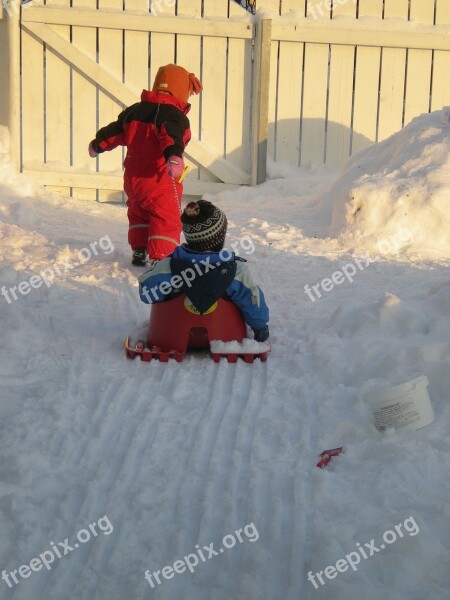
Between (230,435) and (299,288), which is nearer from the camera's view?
(230,435)

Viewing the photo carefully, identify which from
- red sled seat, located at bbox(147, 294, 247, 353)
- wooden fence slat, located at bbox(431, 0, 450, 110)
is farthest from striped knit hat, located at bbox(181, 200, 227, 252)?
wooden fence slat, located at bbox(431, 0, 450, 110)

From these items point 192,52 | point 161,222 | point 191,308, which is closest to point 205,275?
point 191,308

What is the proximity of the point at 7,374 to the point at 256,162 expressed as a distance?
16.8 feet

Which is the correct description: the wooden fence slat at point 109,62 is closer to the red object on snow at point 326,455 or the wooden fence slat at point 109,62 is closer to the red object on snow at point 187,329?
the red object on snow at point 187,329

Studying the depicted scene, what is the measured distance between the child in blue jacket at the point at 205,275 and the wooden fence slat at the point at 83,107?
4.56 m

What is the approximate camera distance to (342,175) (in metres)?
7.19

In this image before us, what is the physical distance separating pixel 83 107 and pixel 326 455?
20.2ft

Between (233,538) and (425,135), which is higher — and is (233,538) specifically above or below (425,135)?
below

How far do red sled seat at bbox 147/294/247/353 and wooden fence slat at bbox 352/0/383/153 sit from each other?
506 cm

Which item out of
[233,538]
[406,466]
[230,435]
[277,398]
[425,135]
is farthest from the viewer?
[425,135]

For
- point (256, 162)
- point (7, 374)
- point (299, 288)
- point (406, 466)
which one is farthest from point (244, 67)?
point (406, 466)

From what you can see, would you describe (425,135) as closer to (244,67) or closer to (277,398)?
(244,67)

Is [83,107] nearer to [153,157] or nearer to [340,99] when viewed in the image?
[340,99]

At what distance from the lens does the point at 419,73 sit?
8.52m
